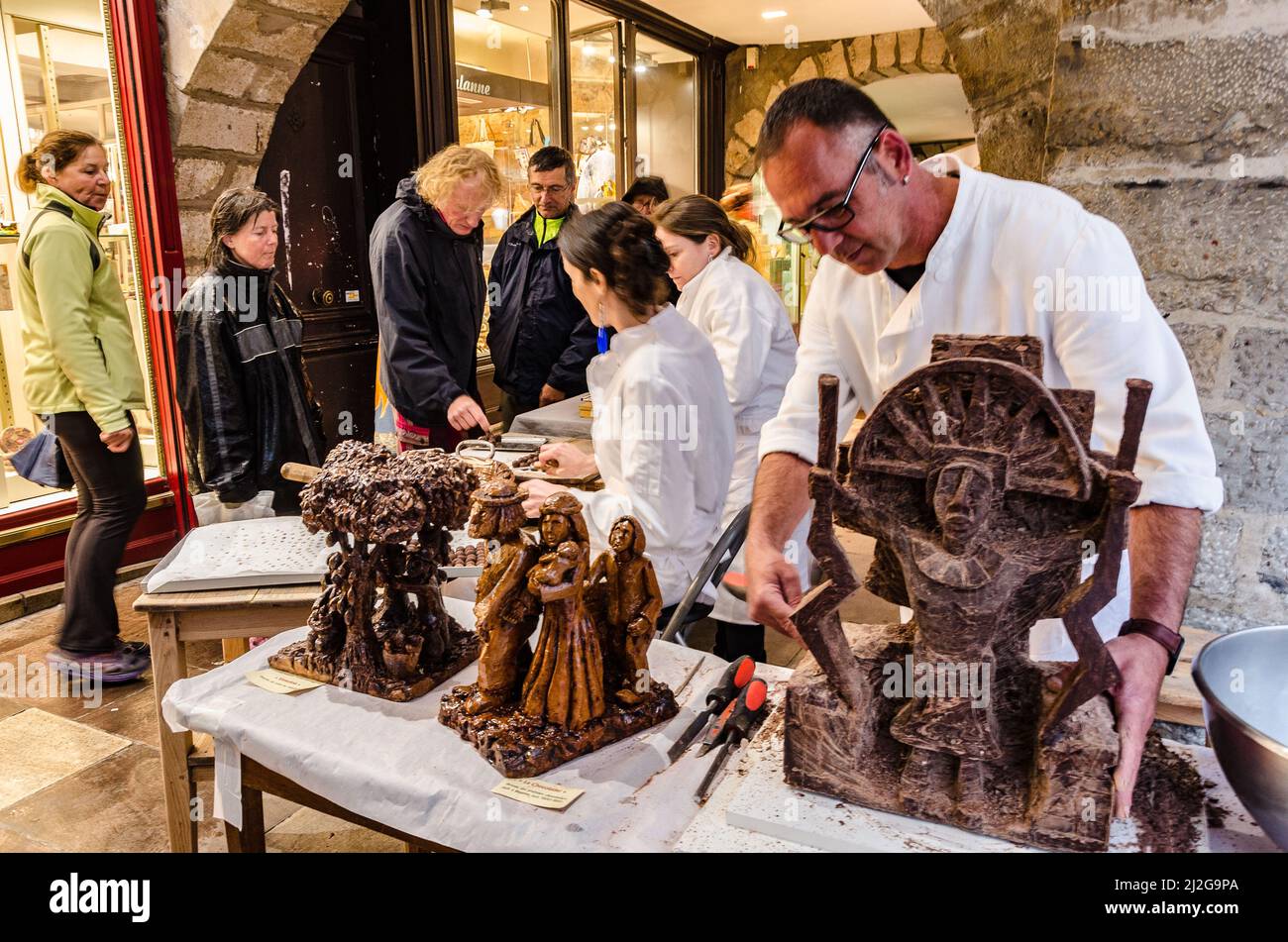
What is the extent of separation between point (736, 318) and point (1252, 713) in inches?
90.5

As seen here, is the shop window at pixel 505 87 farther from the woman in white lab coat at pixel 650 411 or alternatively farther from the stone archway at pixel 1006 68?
the woman in white lab coat at pixel 650 411

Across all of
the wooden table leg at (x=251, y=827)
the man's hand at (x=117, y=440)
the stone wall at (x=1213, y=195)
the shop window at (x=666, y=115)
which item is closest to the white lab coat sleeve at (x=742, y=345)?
the stone wall at (x=1213, y=195)

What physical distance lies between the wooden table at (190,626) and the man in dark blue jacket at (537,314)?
267 cm

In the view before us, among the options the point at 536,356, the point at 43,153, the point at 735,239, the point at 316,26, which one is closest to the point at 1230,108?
the point at 735,239

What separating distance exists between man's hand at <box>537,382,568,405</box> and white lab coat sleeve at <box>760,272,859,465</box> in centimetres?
272

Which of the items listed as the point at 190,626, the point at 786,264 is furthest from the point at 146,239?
the point at 786,264

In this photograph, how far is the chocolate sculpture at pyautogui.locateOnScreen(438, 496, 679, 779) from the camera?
4.93ft

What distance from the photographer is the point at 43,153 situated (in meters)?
3.47

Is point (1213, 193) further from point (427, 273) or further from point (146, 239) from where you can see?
point (146, 239)

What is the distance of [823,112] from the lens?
1543 mm

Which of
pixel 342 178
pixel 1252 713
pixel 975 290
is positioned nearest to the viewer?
pixel 1252 713

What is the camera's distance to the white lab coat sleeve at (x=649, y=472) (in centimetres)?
231
